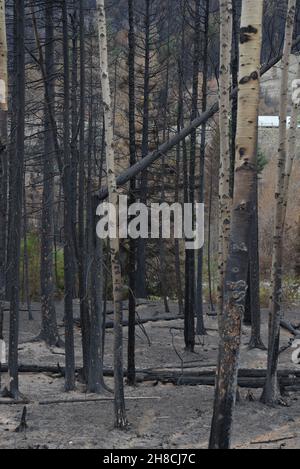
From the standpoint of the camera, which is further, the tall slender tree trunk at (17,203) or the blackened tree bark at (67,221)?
the blackened tree bark at (67,221)

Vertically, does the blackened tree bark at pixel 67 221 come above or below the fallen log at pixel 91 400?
above

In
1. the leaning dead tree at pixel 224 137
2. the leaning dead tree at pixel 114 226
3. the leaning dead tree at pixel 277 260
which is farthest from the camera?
the leaning dead tree at pixel 277 260

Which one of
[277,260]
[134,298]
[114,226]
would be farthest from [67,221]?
[277,260]

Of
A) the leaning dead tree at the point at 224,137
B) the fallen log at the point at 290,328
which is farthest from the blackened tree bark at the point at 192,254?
the leaning dead tree at the point at 224,137

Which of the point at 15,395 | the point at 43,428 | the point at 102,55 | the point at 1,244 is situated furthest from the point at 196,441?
the point at 102,55

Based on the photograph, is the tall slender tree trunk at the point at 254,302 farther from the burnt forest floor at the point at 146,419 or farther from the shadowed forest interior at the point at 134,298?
the burnt forest floor at the point at 146,419

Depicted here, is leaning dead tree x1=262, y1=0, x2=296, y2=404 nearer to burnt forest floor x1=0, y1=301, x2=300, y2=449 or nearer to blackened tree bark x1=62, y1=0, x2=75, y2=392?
burnt forest floor x1=0, y1=301, x2=300, y2=449

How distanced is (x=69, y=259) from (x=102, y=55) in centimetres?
354

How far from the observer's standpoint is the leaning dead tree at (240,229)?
6.78 meters

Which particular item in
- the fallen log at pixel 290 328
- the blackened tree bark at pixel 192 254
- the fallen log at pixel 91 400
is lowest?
the fallen log at pixel 290 328

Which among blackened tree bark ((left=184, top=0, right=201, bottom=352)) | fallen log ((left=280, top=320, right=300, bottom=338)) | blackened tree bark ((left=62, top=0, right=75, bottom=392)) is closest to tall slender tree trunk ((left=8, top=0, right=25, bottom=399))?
blackened tree bark ((left=62, top=0, right=75, bottom=392))

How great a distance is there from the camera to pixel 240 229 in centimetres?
684
